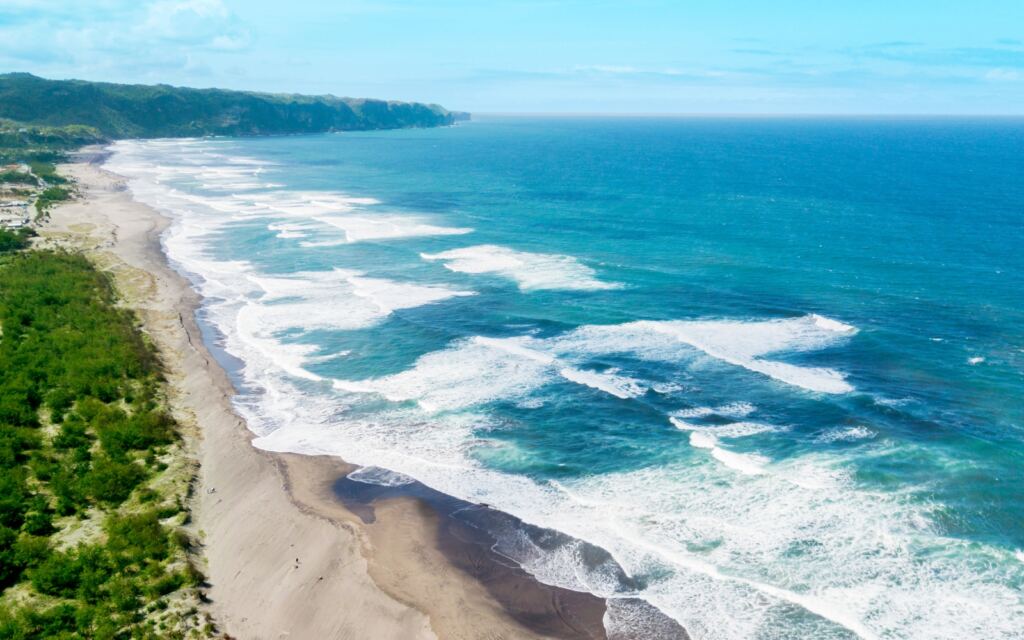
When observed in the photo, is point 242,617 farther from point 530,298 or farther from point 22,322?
point 530,298

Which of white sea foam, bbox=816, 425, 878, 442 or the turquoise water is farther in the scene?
white sea foam, bbox=816, 425, 878, 442

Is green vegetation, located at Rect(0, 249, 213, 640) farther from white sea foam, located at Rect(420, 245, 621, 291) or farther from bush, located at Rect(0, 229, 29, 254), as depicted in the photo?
white sea foam, located at Rect(420, 245, 621, 291)

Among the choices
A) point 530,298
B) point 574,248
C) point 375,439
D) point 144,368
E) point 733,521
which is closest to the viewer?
point 733,521

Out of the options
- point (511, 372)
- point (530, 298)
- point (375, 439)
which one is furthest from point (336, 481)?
point (530, 298)

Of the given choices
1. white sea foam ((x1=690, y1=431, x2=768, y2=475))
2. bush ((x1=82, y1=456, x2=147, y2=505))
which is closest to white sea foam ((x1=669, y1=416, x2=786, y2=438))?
white sea foam ((x1=690, y1=431, x2=768, y2=475))

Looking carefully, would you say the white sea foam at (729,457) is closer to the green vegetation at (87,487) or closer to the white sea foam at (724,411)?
the white sea foam at (724,411)

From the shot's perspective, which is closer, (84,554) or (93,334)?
(84,554)
